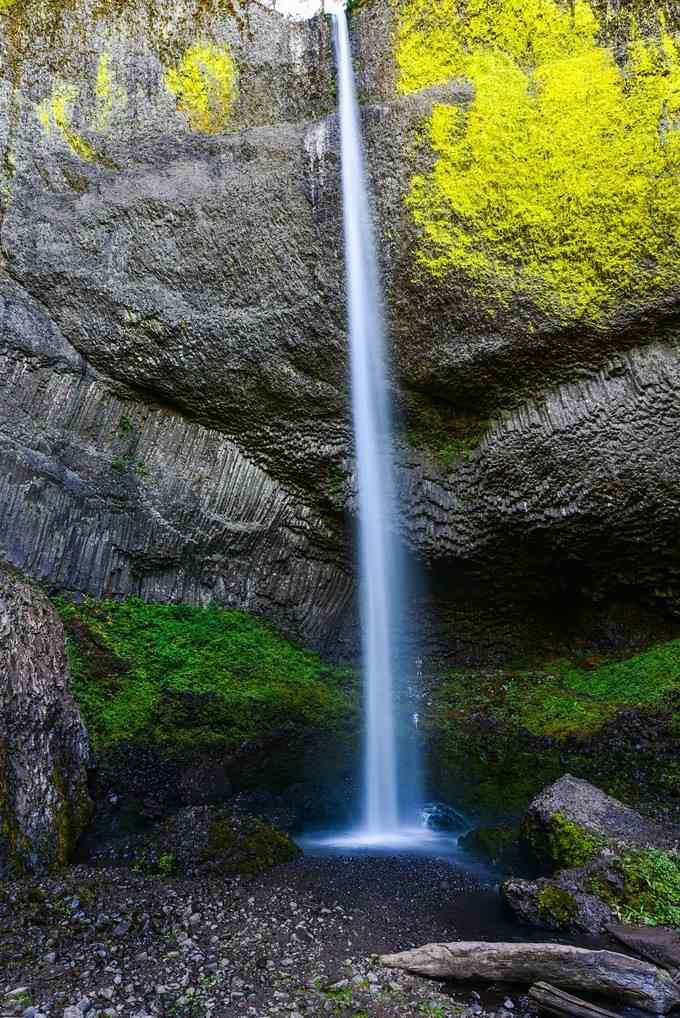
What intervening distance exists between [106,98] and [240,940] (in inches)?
434

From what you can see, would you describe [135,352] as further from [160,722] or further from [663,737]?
[663,737]

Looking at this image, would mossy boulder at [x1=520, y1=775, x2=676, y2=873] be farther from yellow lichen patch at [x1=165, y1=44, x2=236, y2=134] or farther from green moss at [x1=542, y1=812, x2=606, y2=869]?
yellow lichen patch at [x1=165, y1=44, x2=236, y2=134]

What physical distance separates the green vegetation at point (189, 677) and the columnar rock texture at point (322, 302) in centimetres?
46

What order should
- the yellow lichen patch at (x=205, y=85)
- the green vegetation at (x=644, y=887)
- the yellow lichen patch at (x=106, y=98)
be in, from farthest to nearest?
1. the yellow lichen patch at (x=205, y=85)
2. the yellow lichen patch at (x=106, y=98)
3. the green vegetation at (x=644, y=887)

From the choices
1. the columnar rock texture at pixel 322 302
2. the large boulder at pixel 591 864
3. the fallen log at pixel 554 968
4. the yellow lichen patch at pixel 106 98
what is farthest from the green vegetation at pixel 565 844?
the yellow lichen patch at pixel 106 98

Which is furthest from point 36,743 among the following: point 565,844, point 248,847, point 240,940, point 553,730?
point 553,730

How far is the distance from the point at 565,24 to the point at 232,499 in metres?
8.17

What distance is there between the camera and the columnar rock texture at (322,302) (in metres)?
9.36

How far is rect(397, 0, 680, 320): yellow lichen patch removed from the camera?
9195 millimetres

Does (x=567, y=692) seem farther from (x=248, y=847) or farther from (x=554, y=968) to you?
(x=554, y=968)

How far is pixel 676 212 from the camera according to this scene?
906cm

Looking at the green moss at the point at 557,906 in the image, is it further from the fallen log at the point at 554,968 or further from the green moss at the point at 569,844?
the fallen log at the point at 554,968

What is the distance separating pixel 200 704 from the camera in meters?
9.05

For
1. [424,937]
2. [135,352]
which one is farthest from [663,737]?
[135,352]
